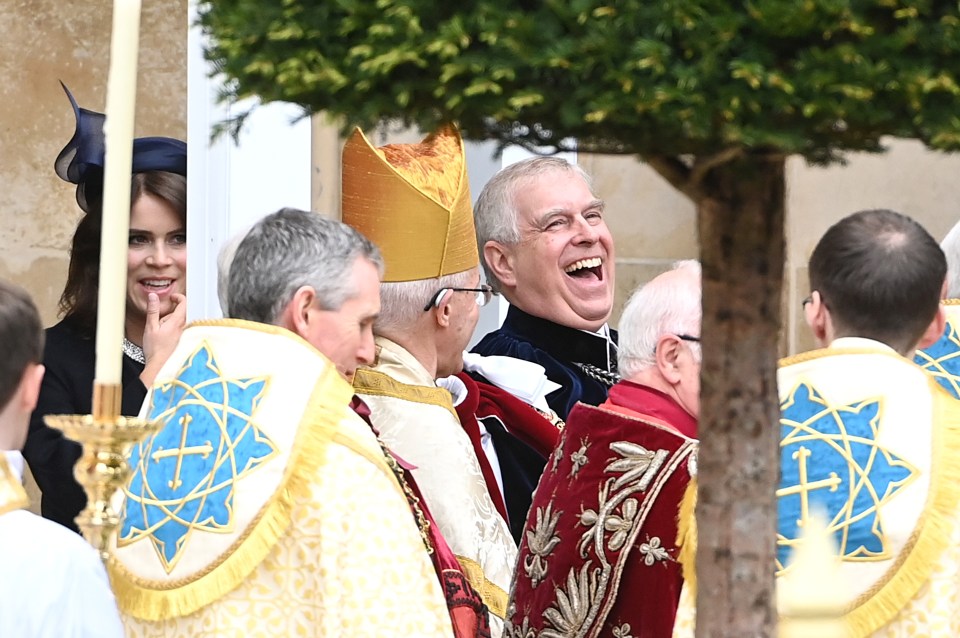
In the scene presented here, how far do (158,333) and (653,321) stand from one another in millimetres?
1175

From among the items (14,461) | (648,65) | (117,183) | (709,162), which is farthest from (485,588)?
(648,65)

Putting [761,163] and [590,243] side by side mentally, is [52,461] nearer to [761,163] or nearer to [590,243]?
[590,243]

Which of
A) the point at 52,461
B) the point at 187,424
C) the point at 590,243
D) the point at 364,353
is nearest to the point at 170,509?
the point at 187,424

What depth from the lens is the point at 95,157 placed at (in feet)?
13.8

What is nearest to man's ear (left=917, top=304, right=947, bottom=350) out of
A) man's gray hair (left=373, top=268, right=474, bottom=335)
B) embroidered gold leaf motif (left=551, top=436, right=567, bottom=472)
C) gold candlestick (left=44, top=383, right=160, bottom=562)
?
embroidered gold leaf motif (left=551, top=436, right=567, bottom=472)

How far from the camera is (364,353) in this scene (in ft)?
10.2

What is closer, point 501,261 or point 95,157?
point 95,157

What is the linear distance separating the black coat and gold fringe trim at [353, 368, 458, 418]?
1.92ft

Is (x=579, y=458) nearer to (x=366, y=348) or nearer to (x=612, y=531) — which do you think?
(x=612, y=531)

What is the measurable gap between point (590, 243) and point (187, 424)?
1909 mm

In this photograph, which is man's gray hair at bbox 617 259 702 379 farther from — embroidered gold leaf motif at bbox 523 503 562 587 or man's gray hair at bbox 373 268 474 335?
man's gray hair at bbox 373 268 474 335

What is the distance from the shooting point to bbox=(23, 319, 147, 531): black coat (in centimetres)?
375

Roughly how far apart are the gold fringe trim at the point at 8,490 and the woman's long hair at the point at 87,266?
160 cm

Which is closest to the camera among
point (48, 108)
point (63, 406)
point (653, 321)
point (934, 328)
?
point (934, 328)
